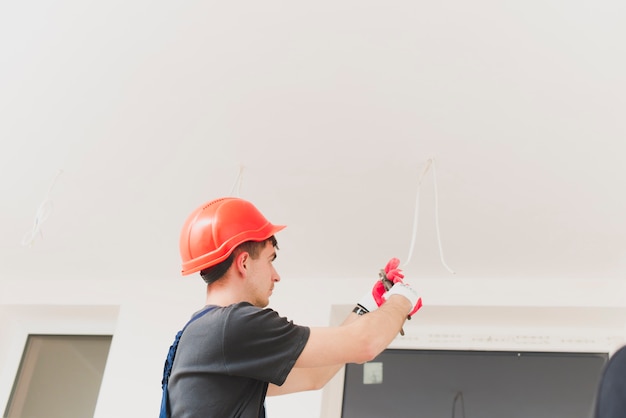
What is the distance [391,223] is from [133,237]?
1260mm

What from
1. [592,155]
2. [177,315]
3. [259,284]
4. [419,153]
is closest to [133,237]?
[177,315]

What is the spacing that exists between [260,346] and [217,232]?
0.38m

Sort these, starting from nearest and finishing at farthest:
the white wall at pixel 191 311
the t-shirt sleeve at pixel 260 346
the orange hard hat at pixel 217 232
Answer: the t-shirt sleeve at pixel 260 346 → the orange hard hat at pixel 217 232 → the white wall at pixel 191 311

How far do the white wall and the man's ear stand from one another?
5.27 ft

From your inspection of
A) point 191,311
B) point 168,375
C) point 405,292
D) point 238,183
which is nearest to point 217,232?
point 168,375

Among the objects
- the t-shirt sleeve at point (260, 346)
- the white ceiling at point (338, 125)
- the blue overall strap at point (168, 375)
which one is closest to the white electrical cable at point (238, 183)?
the white ceiling at point (338, 125)

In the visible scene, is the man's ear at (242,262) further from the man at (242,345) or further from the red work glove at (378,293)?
the red work glove at (378,293)

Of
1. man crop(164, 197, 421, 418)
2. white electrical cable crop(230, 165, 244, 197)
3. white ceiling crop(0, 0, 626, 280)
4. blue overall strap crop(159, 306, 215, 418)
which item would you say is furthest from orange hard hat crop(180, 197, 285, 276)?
white electrical cable crop(230, 165, 244, 197)

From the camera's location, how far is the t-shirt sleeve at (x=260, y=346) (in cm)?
155

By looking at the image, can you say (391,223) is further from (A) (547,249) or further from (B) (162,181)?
(B) (162,181)

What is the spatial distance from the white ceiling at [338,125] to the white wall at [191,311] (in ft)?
0.33

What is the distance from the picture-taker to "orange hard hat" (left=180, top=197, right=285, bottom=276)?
1806 mm

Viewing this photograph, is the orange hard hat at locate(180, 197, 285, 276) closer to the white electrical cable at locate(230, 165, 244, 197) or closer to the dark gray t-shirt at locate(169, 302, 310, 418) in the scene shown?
the dark gray t-shirt at locate(169, 302, 310, 418)

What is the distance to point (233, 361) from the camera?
5.11 ft
